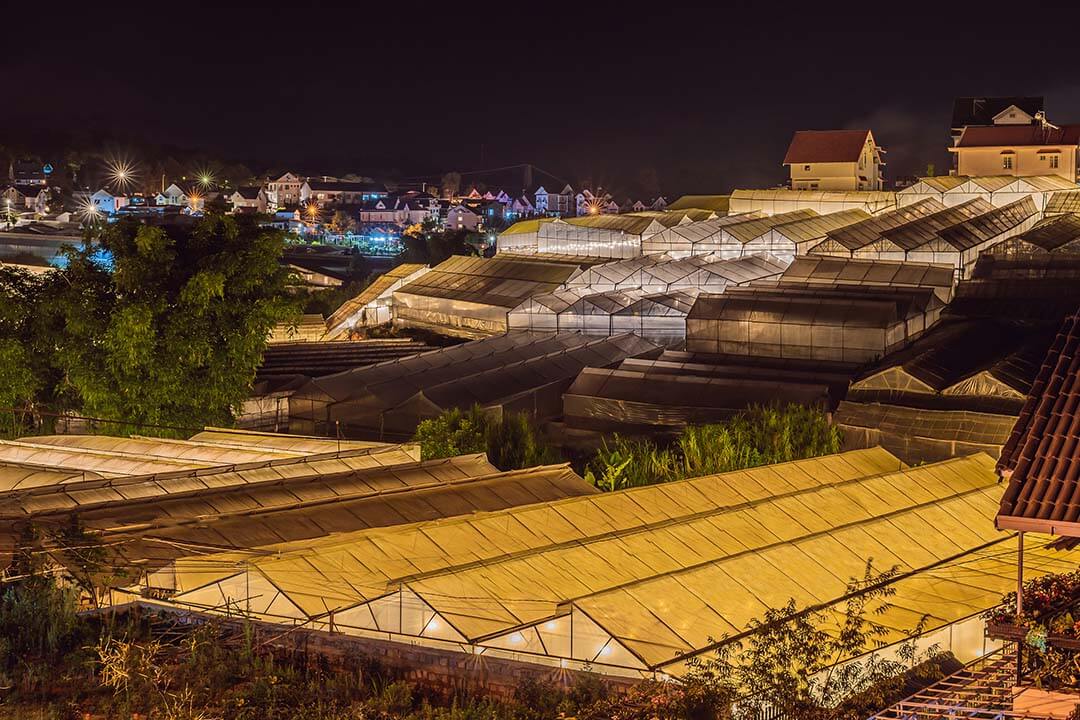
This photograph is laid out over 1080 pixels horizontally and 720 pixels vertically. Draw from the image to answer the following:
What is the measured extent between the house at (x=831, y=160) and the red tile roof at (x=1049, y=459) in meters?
47.9

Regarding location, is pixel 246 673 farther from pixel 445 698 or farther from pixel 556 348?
pixel 556 348

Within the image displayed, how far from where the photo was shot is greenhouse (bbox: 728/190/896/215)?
159 feet

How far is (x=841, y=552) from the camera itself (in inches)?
605

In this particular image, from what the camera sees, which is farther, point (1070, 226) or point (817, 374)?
point (1070, 226)

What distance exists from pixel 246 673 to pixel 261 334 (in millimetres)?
14871

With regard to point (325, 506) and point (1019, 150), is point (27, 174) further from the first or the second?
point (325, 506)

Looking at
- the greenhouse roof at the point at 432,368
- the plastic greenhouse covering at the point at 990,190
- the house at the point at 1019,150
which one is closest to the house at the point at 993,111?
the house at the point at 1019,150

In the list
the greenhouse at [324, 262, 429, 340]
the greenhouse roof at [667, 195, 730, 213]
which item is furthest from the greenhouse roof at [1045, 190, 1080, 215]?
the greenhouse at [324, 262, 429, 340]

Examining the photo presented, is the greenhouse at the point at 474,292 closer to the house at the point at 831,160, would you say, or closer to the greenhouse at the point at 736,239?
the greenhouse at the point at 736,239

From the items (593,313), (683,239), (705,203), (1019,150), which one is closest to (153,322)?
(593,313)

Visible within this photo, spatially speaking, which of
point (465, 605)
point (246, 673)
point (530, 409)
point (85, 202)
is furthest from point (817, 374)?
point (85, 202)

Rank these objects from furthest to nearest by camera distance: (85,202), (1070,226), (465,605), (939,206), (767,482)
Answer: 1. (85,202)
2. (939,206)
3. (1070,226)
4. (767,482)
5. (465,605)

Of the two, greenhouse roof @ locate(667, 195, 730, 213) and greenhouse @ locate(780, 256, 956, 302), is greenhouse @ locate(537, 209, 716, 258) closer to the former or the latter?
greenhouse roof @ locate(667, 195, 730, 213)

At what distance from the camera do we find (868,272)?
3644 centimetres
